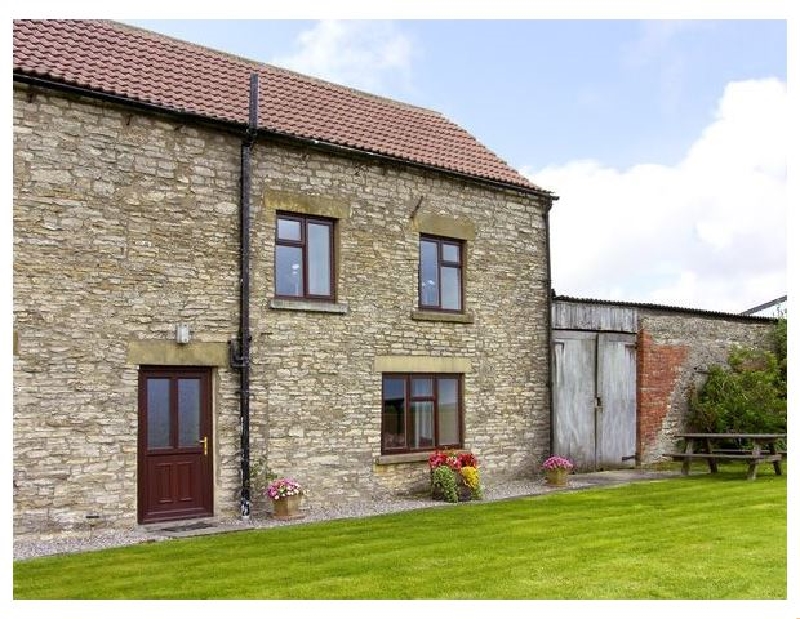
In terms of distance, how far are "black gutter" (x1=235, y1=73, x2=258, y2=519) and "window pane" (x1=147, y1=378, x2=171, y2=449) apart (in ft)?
3.62

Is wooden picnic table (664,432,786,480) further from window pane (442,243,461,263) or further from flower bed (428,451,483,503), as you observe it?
window pane (442,243,461,263)

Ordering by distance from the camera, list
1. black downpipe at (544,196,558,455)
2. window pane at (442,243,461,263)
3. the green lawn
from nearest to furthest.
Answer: the green lawn
window pane at (442,243,461,263)
black downpipe at (544,196,558,455)

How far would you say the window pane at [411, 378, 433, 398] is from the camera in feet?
55.6

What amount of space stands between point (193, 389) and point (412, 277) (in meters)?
4.58

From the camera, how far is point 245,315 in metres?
14.4

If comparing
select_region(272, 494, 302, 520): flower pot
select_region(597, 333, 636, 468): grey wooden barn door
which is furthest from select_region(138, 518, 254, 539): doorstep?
select_region(597, 333, 636, 468): grey wooden barn door

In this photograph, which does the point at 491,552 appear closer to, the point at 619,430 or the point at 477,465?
the point at 477,465

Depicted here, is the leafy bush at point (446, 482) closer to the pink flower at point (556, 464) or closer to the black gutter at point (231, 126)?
the pink flower at point (556, 464)

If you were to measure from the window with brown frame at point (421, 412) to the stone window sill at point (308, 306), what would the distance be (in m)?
1.57

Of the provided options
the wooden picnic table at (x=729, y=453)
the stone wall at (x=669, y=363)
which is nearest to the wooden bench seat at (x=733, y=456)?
the wooden picnic table at (x=729, y=453)

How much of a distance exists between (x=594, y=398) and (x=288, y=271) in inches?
317

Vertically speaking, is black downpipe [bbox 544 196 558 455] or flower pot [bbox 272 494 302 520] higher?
black downpipe [bbox 544 196 558 455]

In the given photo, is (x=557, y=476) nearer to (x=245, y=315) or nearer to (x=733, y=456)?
(x=733, y=456)

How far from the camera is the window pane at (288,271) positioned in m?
15.1
